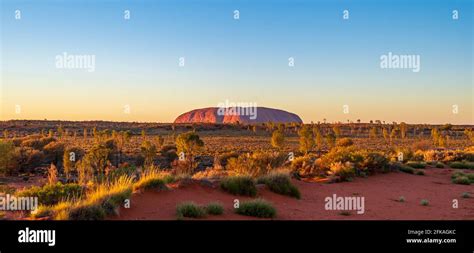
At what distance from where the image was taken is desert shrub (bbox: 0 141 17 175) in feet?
71.2

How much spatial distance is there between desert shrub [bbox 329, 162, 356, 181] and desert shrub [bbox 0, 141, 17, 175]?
16.4 metres

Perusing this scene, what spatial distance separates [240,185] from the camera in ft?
36.7

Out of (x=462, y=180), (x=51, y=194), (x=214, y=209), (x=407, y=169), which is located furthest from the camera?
(x=407, y=169)

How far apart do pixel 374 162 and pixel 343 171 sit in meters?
2.31

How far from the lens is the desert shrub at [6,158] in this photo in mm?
21691

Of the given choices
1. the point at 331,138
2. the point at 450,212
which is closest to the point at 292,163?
the point at 450,212

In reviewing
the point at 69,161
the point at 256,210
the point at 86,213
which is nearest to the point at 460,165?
the point at 256,210

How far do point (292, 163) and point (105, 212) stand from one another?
37.5 feet

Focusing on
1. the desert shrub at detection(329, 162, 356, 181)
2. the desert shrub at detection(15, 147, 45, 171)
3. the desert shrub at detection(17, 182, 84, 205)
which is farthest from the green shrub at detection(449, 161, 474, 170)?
the desert shrub at detection(15, 147, 45, 171)

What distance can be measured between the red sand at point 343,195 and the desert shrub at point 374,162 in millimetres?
1549

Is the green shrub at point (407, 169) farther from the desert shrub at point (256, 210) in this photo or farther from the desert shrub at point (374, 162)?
the desert shrub at point (256, 210)

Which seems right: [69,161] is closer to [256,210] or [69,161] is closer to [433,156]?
[256,210]
